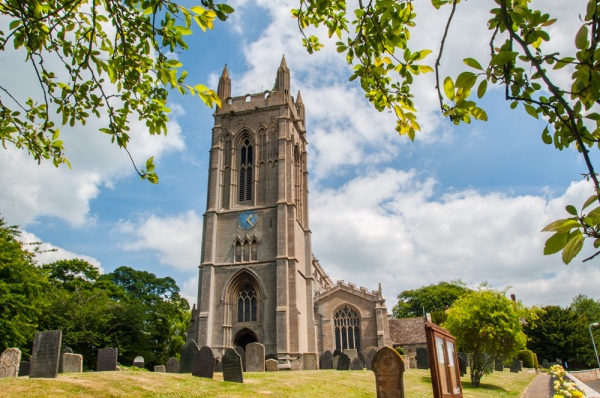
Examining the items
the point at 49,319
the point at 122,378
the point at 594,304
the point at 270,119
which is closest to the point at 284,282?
the point at 270,119

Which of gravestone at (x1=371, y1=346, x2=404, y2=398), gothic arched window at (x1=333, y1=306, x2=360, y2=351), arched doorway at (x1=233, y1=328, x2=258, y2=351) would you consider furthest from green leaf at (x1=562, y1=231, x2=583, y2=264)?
gothic arched window at (x1=333, y1=306, x2=360, y2=351)

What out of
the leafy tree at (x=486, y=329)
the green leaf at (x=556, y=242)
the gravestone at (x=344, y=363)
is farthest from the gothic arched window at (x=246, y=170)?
the green leaf at (x=556, y=242)

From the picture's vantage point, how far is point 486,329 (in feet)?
62.4

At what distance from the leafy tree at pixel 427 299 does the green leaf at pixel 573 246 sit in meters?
64.5

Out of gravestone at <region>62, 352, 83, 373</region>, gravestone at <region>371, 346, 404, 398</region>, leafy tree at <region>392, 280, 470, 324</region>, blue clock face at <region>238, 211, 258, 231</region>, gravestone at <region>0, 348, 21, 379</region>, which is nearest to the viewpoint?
gravestone at <region>371, 346, 404, 398</region>

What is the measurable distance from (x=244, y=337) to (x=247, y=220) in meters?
8.27

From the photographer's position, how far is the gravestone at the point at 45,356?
1101 centimetres

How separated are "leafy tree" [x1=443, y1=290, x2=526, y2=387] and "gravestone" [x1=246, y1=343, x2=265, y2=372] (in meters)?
8.52

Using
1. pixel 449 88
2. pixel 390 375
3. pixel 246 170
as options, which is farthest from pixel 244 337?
pixel 449 88

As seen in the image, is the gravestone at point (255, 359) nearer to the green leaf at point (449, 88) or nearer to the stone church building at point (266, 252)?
the stone church building at point (266, 252)

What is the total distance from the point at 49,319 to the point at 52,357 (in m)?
23.4

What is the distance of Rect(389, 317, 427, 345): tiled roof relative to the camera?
4097 centimetres

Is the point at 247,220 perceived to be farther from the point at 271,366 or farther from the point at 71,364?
the point at 71,364

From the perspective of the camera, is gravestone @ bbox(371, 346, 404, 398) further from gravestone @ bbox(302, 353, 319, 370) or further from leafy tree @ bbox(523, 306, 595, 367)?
leafy tree @ bbox(523, 306, 595, 367)
